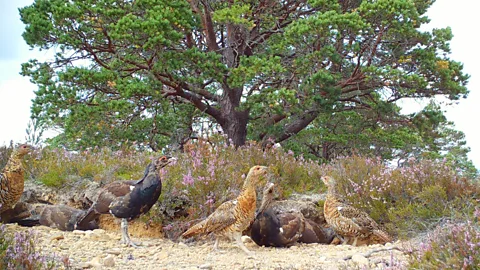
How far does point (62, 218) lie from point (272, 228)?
115 inches

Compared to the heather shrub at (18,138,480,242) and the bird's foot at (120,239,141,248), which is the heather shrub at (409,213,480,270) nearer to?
the heather shrub at (18,138,480,242)

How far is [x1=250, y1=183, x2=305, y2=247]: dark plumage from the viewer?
20.6 ft

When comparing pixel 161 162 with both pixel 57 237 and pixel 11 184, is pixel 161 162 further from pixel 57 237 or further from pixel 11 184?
pixel 11 184

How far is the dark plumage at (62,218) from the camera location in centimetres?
683

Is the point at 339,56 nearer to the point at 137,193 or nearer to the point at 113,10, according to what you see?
the point at 113,10

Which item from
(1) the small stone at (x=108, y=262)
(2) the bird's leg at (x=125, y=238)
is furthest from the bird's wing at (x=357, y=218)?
(1) the small stone at (x=108, y=262)

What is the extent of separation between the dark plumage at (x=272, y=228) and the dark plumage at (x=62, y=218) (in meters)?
2.42

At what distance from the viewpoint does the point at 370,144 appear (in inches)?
817

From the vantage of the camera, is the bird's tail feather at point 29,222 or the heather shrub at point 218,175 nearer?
the heather shrub at point 218,175

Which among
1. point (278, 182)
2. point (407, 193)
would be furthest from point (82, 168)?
point (407, 193)

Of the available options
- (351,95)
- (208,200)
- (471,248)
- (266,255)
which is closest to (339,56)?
(351,95)

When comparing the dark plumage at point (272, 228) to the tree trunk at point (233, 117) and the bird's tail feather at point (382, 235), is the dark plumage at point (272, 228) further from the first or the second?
the tree trunk at point (233, 117)

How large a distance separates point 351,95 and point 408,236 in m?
13.0

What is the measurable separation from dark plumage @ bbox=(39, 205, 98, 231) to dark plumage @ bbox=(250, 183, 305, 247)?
2.42 metres
